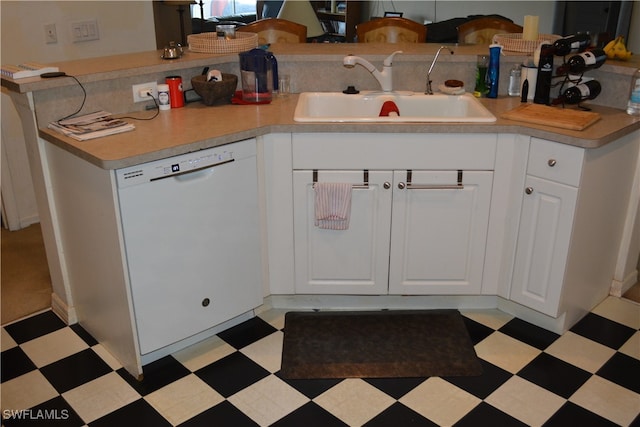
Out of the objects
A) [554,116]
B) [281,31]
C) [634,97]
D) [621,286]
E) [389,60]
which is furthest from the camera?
[281,31]

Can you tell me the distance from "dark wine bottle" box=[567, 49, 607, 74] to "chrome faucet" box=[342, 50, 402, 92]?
74cm

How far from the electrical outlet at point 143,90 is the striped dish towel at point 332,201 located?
2.71 feet

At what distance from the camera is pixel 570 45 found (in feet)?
8.54

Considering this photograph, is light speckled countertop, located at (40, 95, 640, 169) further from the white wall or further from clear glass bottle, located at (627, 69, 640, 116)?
the white wall

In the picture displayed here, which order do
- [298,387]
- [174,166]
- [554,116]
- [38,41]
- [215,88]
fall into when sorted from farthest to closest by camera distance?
[38,41] → [215,88] → [554,116] → [298,387] → [174,166]

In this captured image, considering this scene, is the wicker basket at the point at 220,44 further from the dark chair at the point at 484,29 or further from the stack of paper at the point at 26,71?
the dark chair at the point at 484,29

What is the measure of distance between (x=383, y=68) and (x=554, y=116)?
0.79 metres

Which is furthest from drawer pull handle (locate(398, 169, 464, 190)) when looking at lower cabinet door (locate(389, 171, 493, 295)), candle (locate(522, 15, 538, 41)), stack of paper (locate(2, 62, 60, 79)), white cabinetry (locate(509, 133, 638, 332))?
stack of paper (locate(2, 62, 60, 79))

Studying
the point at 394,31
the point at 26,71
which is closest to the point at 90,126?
the point at 26,71

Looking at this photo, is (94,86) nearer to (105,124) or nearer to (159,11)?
(105,124)

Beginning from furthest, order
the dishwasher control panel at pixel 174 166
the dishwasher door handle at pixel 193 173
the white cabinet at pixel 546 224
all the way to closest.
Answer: the white cabinet at pixel 546 224 < the dishwasher door handle at pixel 193 173 < the dishwasher control panel at pixel 174 166

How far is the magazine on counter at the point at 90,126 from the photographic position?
7.50 feet

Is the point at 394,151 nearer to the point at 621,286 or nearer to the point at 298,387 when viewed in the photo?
the point at 298,387

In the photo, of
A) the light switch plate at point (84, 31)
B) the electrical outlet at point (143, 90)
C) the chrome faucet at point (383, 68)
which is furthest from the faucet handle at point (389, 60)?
the light switch plate at point (84, 31)
